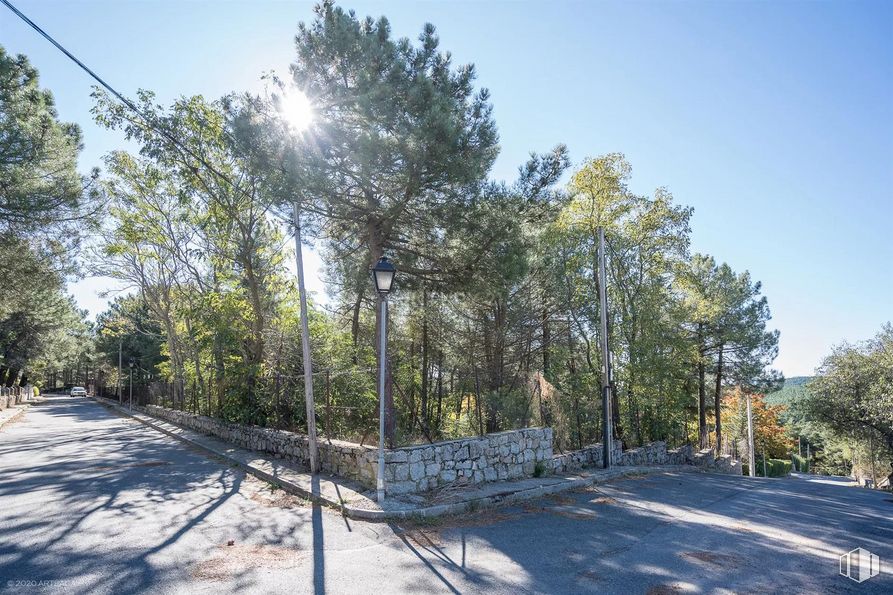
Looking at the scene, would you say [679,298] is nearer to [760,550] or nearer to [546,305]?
[546,305]

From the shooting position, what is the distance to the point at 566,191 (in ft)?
59.3

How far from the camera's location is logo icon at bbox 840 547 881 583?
531 cm

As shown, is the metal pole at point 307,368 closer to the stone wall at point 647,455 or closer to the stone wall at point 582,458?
the stone wall at point 582,458

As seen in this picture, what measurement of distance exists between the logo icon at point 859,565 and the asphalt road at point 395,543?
0.38ft

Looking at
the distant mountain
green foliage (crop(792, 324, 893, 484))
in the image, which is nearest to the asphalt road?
green foliage (crop(792, 324, 893, 484))

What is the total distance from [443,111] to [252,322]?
965 centimetres

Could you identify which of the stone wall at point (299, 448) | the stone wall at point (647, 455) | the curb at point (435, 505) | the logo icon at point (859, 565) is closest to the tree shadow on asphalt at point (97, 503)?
the curb at point (435, 505)

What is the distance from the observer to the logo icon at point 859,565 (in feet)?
17.4

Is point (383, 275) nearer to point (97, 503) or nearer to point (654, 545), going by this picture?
point (654, 545)

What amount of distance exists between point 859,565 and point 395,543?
5360 mm

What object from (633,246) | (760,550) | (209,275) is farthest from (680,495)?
(209,275)

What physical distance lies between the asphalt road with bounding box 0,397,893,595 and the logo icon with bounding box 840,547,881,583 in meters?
0.12

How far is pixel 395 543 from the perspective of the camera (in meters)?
6.29

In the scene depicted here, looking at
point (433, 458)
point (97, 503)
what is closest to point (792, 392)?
point (433, 458)
